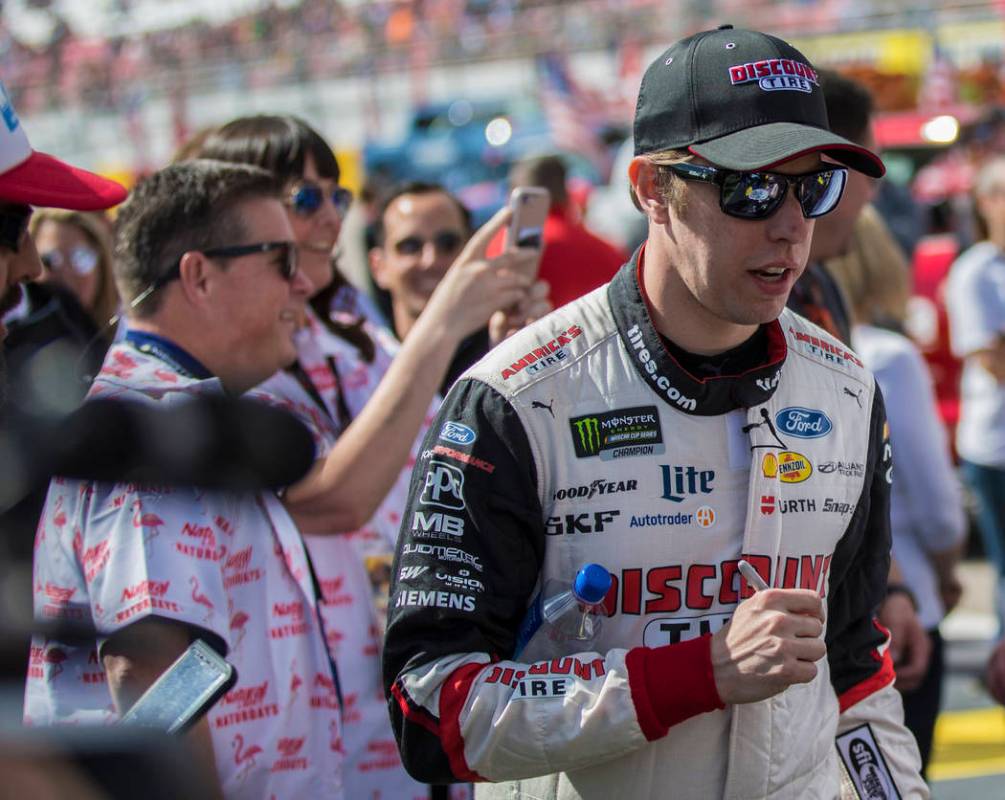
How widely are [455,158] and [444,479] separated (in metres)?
16.9

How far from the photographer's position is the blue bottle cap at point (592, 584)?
6.12ft

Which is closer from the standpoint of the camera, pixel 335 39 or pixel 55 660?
pixel 55 660

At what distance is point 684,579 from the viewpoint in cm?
198

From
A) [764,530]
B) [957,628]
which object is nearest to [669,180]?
[764,530]

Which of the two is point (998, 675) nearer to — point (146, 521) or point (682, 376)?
→ point (682, 376)

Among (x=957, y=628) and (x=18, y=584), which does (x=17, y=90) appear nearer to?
(x=957, y=628)

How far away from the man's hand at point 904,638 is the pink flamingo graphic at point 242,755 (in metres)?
1.40

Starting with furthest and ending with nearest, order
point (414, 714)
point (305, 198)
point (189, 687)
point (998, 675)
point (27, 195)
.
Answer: point (998, 675) → point (305, 198) → point (27, 195) → point (414, 714) → point (189, 687)

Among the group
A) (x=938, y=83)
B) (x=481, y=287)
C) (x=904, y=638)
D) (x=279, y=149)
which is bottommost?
(x=904, y=638)

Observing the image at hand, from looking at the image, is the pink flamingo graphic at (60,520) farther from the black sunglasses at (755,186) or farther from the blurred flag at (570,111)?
the blurred flag at (570,111)

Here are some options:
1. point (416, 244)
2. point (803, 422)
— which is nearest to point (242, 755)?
point (803, 422)

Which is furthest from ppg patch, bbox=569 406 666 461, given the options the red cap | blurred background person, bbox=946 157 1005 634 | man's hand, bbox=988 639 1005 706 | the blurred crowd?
the blurred crowd

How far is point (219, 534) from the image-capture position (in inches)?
91.7

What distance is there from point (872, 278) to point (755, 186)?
6.66 feet
